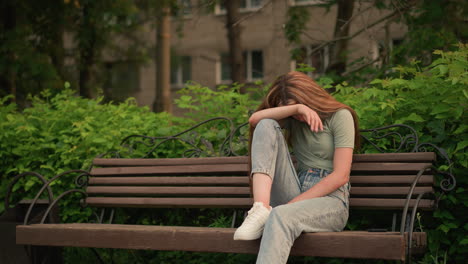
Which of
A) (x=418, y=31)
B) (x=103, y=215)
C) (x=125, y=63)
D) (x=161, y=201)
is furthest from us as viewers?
(x=125, y=63)

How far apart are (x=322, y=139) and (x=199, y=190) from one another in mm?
1101

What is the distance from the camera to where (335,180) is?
11.9ft

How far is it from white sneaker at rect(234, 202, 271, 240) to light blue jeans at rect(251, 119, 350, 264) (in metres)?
0.06

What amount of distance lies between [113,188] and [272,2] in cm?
296

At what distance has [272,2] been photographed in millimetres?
6801

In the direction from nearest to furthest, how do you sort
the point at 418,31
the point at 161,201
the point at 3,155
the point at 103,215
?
the point at 161,201
the point at 103,215
the point at 3,155
the point at 418,31

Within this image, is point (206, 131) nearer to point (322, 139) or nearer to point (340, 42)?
point (322, 139)

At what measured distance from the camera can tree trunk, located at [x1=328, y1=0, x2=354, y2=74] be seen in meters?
7.60

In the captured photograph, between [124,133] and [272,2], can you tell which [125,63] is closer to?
[272,2]

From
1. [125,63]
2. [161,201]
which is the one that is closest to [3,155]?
[161,201]

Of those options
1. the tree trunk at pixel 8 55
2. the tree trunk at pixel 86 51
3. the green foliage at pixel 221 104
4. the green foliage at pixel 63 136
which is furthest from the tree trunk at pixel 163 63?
the green foliage at pixel 221 104

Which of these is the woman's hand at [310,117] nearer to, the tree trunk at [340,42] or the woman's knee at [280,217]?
the woman's knee at [280,217]

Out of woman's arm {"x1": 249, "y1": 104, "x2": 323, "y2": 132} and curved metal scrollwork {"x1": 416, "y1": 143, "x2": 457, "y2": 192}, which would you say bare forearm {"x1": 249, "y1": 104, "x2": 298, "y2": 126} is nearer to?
woman's arm {"x1": 249, "y1": 104, "x2": 323, "y2": 132}

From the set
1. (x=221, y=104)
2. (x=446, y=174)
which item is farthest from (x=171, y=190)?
(x=446, y=174)
